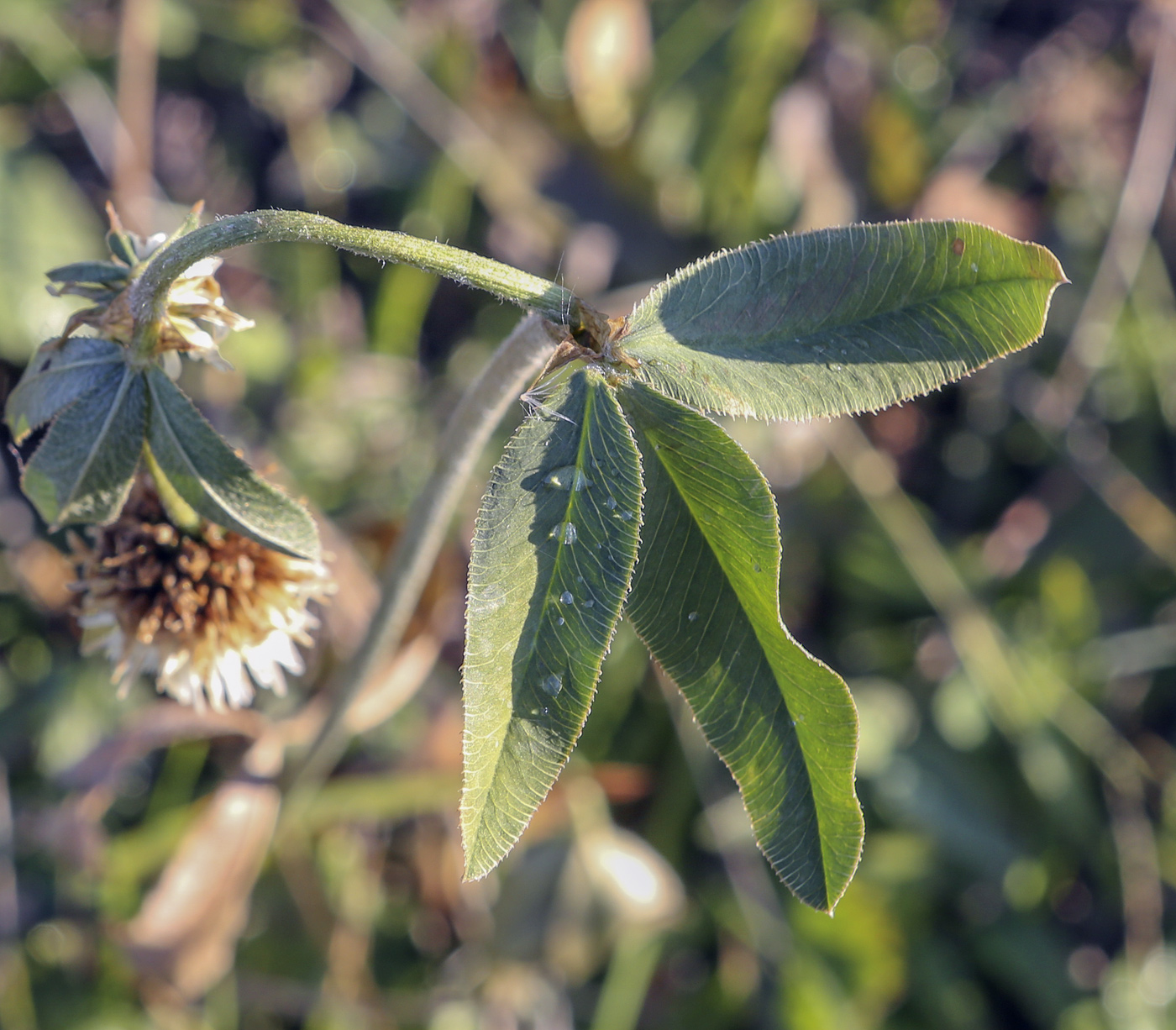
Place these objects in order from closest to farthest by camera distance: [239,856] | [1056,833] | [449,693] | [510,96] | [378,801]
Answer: [239,856]
[378,801]
[449,693]
[1056,833]
[510,96]

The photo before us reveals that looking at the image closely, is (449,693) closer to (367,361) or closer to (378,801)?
(378,801)

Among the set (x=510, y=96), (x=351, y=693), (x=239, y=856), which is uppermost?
(x=510, y=96)

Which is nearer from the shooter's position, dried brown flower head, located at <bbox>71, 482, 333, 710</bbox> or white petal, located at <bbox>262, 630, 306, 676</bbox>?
dried brown flower head, located at <bbox>71, 482, 333, 710</bbox>

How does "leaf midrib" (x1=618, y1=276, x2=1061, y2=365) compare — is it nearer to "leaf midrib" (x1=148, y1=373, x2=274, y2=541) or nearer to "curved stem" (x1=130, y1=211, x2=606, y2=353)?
"curved stem" (x1=130, y1=211, x2=606, y2=353)

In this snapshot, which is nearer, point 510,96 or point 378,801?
point 378,801

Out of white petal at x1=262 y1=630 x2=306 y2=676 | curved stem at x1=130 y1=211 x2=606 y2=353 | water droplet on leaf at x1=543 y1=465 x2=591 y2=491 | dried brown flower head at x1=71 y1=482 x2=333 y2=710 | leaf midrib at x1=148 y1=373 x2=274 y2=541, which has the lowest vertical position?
white petal at x1=262 y1=630 x2=306 y2=676

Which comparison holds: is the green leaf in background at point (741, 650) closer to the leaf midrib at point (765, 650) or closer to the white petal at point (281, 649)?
the leaf midrib at point (765, 650)

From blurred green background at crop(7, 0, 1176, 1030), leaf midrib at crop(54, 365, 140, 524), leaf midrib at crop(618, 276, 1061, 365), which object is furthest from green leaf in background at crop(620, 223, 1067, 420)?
blurred green background at crop(7, 0, 1176, 1030)

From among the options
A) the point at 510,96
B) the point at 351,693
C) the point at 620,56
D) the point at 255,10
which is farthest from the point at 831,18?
the point at 351,693
